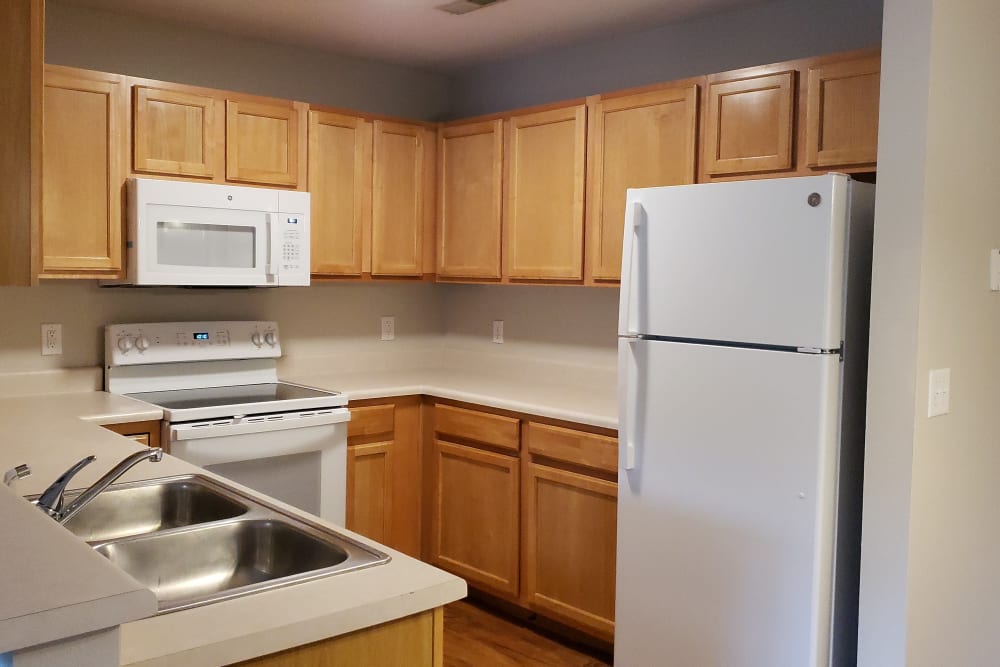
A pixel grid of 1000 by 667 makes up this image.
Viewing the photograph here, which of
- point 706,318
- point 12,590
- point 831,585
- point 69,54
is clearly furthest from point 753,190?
point 69,54

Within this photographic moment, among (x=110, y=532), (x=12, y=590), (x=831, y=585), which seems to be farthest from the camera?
(x=831, y=585)

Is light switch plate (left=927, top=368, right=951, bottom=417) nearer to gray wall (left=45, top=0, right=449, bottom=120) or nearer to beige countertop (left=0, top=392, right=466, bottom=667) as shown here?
beige countertop (left=0, top=392, right=466, bottom=667)

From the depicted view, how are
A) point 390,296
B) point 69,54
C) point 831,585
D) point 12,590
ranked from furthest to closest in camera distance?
point 390,296 → point 69,54 → point 831,585 → point 12,590

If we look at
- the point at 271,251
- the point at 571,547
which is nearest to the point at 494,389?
the point at 571,547

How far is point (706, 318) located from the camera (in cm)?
257

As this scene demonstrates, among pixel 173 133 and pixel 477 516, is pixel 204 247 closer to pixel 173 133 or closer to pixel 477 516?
pixel 173 133

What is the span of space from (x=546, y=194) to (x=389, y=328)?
1.24 meters

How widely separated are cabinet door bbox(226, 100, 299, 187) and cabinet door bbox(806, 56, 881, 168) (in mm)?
2009

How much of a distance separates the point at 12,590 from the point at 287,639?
395 millimetres

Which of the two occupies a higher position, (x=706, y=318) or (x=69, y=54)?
(x=69, y=54)

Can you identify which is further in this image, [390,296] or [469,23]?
[390,296]

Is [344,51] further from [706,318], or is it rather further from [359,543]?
[359,543]

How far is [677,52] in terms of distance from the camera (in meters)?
3.58

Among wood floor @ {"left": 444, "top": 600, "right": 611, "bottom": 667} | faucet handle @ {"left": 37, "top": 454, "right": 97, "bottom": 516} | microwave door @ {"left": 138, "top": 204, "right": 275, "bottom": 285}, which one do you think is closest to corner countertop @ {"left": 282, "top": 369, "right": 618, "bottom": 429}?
microwave door @ {"left": 138, "top": 204, "right": 275, "bottom": 285}
